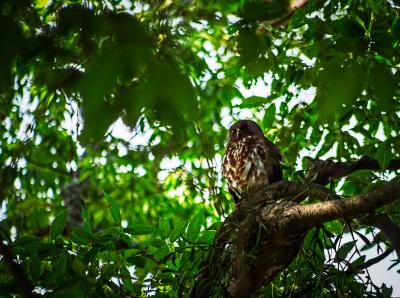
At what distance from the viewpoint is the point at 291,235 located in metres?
2.02

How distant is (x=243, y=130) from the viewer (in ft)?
14.8

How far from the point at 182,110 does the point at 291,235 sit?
3.97ft

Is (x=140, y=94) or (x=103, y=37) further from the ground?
(x=103, y=37)

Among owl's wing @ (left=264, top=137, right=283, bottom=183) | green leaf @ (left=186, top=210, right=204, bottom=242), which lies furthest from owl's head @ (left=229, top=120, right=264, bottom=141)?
green leaf @ (left=186, top=210, right=204, bottom=242)

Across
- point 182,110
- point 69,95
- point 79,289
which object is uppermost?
point 79,289

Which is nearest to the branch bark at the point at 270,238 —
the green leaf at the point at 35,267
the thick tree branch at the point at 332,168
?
the thick tree branch at the point at 332,168

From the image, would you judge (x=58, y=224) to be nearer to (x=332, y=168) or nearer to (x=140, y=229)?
(x=140, y=229)

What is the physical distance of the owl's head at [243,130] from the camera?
14.6 ft

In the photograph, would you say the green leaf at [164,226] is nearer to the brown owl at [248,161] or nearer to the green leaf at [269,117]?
the green leaf at [269,117]

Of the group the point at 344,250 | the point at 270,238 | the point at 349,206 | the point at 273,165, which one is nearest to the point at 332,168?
the point at 344,250

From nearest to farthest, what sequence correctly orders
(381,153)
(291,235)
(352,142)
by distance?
(291,235)
(381,153)
(352,142)

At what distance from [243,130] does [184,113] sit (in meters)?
3.59

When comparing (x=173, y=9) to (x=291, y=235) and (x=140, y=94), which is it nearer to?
(x=140, y=94)

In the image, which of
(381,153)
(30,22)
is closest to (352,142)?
(381,153)
